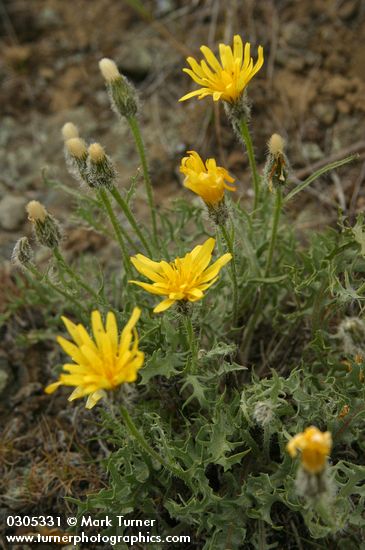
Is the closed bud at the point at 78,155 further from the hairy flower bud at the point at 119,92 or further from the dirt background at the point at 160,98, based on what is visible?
the dirt background at the point at 160,98

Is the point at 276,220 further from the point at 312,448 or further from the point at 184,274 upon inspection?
the point at 312,448

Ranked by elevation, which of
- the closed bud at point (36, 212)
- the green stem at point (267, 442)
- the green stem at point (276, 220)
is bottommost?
the green stem at point (267, 442)

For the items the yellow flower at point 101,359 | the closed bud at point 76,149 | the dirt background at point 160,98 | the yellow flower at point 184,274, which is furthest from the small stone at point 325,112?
the yellow flower at point 101,359

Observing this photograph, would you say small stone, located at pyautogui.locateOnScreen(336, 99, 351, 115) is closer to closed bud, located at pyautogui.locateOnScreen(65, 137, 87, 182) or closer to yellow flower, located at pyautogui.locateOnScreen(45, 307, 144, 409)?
closed bud, located at pyautogui.locateOnScreen(65, 137, 87, 182)

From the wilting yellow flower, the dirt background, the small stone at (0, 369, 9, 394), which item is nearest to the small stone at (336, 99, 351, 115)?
the dirt background


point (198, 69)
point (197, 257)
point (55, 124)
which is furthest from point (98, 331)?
point (55, 124)

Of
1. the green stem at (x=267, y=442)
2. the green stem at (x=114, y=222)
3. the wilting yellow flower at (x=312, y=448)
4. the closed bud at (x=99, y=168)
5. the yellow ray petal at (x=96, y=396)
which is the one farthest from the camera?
the green stem at (x=114, y=222)

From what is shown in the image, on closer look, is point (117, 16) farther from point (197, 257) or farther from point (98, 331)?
point (98, 331)
